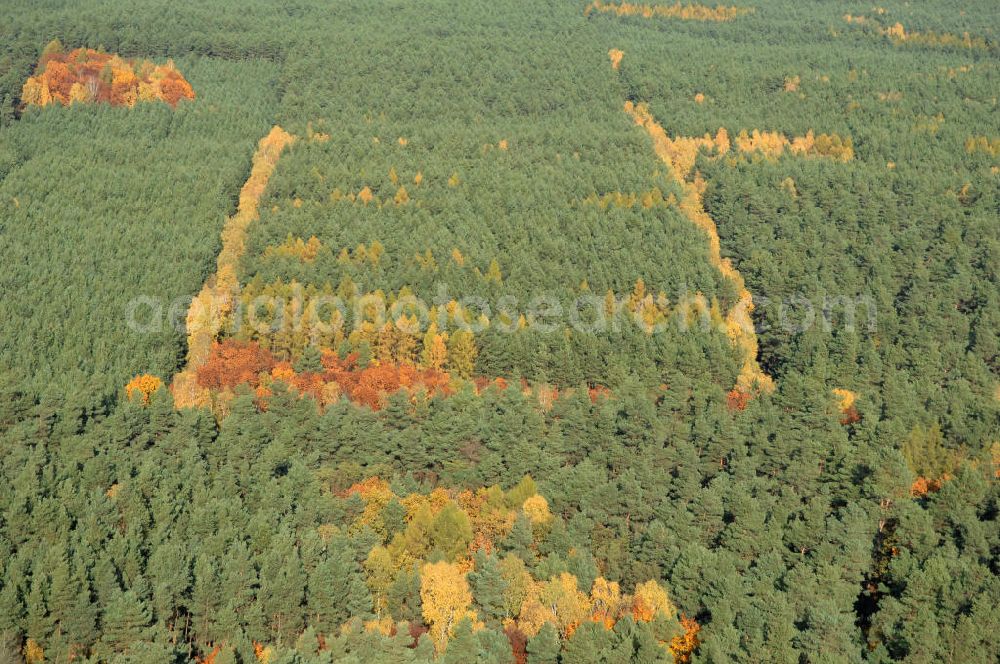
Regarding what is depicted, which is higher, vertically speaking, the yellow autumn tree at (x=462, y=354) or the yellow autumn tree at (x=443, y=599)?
the yellow autumn tree at (x=443, y=599)

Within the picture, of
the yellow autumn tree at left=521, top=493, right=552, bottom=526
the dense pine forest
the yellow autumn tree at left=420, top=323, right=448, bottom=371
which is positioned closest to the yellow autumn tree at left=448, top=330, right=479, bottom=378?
the dense pine forest

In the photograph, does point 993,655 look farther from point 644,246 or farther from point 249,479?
point 644,246

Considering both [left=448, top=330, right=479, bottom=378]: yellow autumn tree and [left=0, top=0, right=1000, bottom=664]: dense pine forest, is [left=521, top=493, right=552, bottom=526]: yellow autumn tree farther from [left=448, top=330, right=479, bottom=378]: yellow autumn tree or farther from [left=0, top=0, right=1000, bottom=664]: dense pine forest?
[left=448, top=330, right=479, bottom=378]: yellow autumn tree

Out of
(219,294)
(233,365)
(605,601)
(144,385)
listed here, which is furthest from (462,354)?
(605,601)

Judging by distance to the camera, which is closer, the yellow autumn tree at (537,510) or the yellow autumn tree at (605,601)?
the yellow autumn tree at (605,601)

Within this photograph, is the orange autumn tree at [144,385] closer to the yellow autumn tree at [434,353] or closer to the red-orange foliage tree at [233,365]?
the red-orange foliage tree at [233,365]

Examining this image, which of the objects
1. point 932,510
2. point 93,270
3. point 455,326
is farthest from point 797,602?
point 93,270

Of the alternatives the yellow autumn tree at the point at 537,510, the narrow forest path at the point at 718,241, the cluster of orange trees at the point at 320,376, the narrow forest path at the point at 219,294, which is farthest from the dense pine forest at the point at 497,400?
the narrow forest path at the point at 718,241
